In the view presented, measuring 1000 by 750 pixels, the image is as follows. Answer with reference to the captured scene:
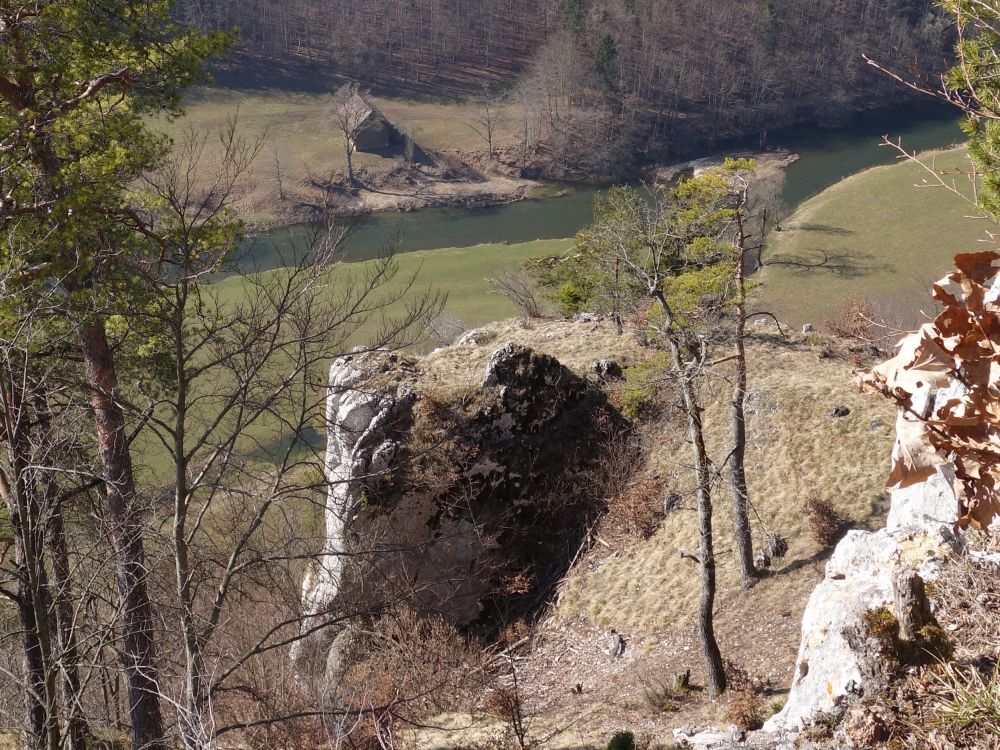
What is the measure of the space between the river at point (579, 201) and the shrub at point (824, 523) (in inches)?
1613

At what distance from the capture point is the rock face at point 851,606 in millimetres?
6133

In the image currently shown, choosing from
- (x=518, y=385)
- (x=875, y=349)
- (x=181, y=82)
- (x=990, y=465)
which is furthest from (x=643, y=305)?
(x=990, y=465)

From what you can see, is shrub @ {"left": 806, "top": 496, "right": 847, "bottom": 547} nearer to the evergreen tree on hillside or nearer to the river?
the evergreen tree on hillside

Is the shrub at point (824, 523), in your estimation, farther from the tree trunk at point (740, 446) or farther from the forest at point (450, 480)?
the tree trunk at point (740, 446)

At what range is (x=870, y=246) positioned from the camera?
162 ft

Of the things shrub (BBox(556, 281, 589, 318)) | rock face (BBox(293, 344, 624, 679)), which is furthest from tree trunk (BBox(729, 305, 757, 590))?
shrub (BBox(556, 281, 589, 318))

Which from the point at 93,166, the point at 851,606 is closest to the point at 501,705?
the point at 851,606

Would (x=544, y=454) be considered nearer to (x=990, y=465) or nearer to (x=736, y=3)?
(x=990, y=465)

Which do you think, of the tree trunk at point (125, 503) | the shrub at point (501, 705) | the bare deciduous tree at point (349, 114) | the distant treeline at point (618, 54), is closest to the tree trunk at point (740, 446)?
the shrub at point (501, 705)

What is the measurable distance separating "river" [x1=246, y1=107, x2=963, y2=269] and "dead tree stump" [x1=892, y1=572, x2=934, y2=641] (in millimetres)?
48601

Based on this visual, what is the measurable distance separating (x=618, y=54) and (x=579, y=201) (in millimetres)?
28285

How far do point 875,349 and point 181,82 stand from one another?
22.0m

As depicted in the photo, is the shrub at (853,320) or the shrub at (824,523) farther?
the shrub at (853,320)

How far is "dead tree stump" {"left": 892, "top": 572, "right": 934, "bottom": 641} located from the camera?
19.5 ft
